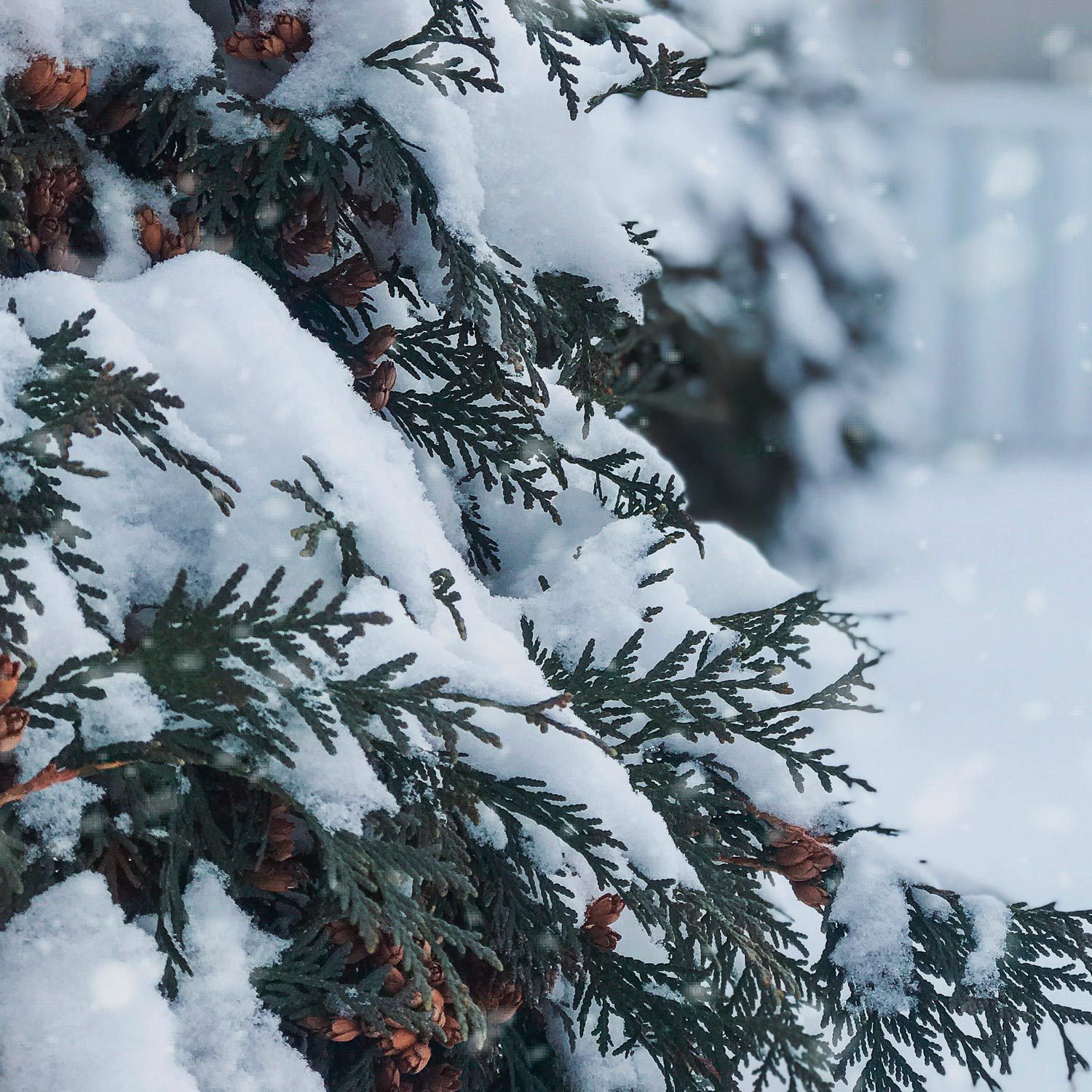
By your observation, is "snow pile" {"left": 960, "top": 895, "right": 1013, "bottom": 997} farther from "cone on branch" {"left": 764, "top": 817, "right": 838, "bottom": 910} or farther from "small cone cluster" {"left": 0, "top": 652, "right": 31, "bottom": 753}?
"small cone cluster" {"left": 0, "top": 652, "right": 31, "bottom": 753}

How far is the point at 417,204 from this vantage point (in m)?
1.35

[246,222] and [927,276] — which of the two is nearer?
[246,222]

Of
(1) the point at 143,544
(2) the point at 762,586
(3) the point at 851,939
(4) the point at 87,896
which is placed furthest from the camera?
(2) the point at 762,586

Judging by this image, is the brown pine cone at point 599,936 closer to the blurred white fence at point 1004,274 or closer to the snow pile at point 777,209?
the snow pile at point 777,209

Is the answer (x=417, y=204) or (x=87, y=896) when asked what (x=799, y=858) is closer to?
(x=87, y=896)

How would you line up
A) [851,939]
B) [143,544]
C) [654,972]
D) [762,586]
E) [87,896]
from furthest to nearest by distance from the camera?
[762,586]
[851,939]
[654,972]
[143,544]
[87,896]

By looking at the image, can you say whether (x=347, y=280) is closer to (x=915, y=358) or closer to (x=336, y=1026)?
(x=336, y=1026)

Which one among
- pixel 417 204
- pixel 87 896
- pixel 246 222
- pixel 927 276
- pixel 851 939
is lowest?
pixel 87 896

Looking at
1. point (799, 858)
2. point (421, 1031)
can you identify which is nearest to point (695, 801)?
point (799, 858)

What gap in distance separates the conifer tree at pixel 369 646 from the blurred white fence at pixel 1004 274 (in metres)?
9.84

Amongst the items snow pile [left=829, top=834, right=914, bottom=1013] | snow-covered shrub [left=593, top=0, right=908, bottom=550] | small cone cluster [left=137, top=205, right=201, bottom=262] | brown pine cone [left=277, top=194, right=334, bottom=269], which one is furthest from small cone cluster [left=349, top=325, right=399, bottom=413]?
snow-covered shrub [left=593, top=0, right=908, bottom=550]

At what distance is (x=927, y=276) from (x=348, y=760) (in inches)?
419

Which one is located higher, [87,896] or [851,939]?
[851,939]

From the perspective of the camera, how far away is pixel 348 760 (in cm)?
105
